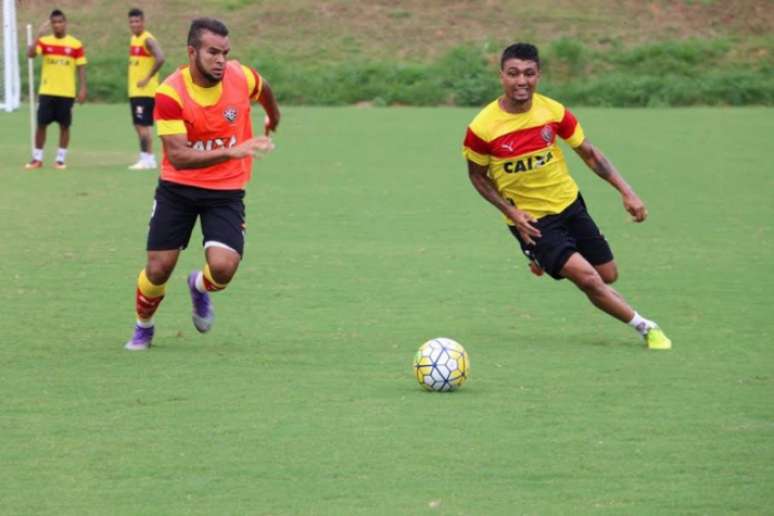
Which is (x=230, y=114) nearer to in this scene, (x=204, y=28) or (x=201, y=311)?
(x=204, y=28)

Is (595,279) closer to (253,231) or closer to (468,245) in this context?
(468,245)

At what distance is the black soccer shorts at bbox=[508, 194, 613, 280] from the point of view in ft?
31.2

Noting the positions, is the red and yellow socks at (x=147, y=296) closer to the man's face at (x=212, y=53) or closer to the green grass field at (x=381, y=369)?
the green grass field at (x=381, y=369)

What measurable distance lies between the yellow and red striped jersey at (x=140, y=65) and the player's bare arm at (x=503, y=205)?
1212 cm

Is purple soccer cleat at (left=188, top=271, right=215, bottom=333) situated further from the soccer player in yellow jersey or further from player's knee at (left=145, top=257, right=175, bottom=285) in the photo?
the soccer player in yellow jersey

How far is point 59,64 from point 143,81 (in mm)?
1186

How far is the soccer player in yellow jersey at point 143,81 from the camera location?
20.8 metres

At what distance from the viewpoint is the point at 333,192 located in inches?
723

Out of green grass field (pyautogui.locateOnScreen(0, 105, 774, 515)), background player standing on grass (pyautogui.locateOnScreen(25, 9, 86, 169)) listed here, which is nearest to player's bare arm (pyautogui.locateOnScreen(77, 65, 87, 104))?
background player standing on grass (pyautogui.locateOnScreen(25, 9, 86, 169))

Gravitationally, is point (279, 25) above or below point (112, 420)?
below

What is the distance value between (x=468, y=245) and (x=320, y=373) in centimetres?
576

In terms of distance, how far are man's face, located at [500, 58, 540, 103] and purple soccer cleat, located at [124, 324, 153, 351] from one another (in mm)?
2623

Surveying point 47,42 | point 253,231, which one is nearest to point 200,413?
point 253,231

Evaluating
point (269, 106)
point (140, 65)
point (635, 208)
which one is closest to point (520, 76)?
point (635, 208)
